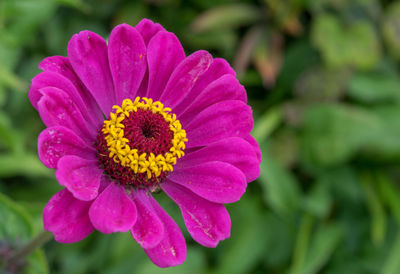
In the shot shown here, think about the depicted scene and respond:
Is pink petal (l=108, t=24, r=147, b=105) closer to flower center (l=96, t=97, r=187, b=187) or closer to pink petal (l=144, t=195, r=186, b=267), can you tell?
flower center (l=96, t=97, r=187, b=187)

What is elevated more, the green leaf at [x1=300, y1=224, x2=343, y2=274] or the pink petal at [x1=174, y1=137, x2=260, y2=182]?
the pink petal at [x1=174, y1=137, x2=260, y2=182]

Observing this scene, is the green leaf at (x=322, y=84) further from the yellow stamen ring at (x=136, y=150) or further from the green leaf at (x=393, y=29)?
the yellow stamen ring at (x=136, y=150)

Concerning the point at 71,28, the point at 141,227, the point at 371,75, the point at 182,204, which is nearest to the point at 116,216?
the point at 141,227

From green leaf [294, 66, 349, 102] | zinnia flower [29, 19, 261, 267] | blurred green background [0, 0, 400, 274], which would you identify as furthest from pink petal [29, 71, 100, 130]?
green leaf [294, 66, 349, 102]

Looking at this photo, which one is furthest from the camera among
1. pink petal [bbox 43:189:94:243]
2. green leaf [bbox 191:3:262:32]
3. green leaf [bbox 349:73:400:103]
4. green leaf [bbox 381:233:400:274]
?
green leaf [bbox 349:73:400:103]

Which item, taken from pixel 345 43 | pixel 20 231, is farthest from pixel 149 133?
pixel 345 43

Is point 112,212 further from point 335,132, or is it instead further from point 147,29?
point 335,132

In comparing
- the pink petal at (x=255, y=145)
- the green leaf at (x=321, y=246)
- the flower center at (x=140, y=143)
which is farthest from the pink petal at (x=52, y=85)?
the green leaf at (x=321, y=246)
